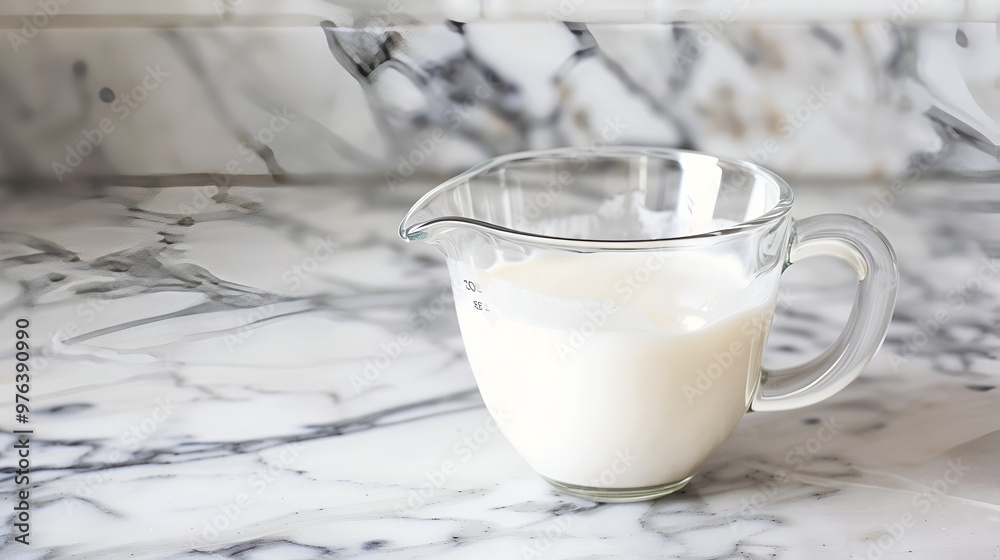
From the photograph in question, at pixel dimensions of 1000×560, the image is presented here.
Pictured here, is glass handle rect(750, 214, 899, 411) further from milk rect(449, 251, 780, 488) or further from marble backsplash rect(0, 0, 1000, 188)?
marble backsplash rect(0, 0, 1000, 188)

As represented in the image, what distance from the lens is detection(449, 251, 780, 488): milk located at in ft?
1.22

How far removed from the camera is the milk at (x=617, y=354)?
1.22 feet

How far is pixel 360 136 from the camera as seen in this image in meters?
0.85

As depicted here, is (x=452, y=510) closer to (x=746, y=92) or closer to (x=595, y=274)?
(x=595, y=274)

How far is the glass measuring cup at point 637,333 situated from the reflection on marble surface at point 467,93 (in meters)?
0.41

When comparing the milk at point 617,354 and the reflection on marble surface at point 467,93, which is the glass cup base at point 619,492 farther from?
the reflection on marble surface at point 467,93

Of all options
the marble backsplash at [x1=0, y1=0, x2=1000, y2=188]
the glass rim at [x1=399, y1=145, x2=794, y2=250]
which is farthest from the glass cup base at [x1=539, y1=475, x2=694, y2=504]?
the marble backsplash at [x1=0, y1=0, x2=1000, y2=188]

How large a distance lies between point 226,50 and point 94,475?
19.9 inches

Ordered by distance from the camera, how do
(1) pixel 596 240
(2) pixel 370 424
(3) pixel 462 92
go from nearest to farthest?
(1) pixel 596 240 → (2) pixel 370 424 → (3) pixel 462 92

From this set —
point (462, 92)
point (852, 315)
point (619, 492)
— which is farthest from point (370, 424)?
point (462, 92)

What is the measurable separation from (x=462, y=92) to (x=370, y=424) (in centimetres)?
43

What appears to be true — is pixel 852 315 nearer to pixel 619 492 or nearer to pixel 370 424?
pixel 619 492

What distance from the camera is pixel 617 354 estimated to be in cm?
37

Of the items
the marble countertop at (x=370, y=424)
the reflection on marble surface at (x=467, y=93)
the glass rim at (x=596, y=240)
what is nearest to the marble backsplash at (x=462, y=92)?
the reflection on marble surface at (x=467, y=93)
